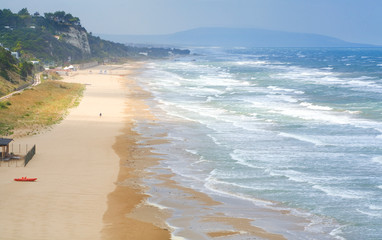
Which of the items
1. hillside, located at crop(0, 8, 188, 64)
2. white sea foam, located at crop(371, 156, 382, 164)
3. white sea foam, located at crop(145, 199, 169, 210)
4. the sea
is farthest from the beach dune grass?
hillside, located at crop(0, 8, 188, 64)

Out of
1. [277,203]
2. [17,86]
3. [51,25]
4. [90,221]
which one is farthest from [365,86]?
[51,25]

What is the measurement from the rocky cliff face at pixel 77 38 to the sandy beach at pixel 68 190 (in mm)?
135940

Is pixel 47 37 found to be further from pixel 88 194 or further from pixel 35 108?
pixel 88 194

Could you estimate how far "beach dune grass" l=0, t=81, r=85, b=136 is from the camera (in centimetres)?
4153

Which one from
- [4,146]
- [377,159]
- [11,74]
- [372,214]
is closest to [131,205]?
[372,214]

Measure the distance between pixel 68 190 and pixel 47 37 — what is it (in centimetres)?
13348

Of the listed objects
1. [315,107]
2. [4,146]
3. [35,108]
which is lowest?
[35,108]

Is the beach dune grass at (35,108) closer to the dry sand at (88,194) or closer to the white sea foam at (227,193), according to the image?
the dry sand at (88,194)

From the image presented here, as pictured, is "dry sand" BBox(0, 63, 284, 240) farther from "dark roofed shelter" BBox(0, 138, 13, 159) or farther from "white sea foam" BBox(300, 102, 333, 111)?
"white sea foam" BBox(300, 102, 333, 111)

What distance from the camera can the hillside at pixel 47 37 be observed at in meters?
137

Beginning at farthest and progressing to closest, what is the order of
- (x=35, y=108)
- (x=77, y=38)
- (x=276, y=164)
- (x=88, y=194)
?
1. (x=77, y=38)
2. (x=35, y=108)
3. (x=276, y=164)
4. (x=88, y=194)

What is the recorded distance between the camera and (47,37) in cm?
15212

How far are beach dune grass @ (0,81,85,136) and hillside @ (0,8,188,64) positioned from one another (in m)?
53.3

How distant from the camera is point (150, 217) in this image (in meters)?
22.2
